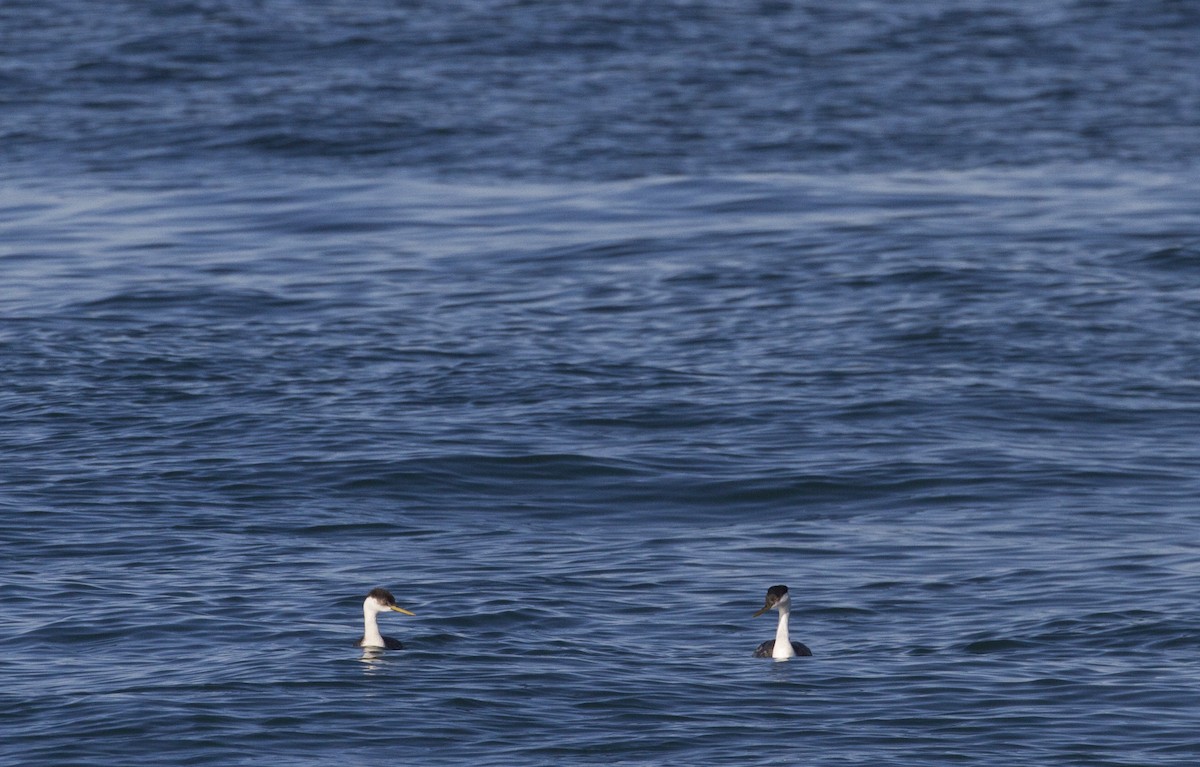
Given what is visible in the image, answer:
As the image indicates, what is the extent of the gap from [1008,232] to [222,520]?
61.9ft

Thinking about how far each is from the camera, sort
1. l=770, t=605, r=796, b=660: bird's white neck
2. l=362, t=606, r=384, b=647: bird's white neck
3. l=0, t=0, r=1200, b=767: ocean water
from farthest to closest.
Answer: l=362, t=606, r=384, b=647: bird's white neck, l=770, t=605, r=796, b=660: bird's white neck, l=0, t=0, r=1200, b=767: ocean water

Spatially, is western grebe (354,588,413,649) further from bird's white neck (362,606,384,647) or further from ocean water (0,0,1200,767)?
ocean water (0,0,1200,767)

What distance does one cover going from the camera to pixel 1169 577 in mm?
20859

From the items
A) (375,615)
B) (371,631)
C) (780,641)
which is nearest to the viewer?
(780,641)

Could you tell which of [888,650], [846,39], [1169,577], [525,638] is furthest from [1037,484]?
[846,39]

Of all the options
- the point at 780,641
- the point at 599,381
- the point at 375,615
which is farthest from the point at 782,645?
the point at 599,381

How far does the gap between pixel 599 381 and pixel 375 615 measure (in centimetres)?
1093

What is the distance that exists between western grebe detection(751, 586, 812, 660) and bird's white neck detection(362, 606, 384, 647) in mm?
3467

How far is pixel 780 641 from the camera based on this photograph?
60.1 ft

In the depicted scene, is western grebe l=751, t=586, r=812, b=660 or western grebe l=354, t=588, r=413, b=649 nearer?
western grebe l=751, t=586, r=812, b=660

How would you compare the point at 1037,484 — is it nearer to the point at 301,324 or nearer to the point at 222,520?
the point at 222,520

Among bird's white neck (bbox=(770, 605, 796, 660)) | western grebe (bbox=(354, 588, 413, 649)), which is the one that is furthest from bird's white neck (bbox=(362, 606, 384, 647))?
bird's white neck (bbox=(770, 605, 796, 660))

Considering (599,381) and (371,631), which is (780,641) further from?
(599,381)

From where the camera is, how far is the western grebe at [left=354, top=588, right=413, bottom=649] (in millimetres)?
18484
